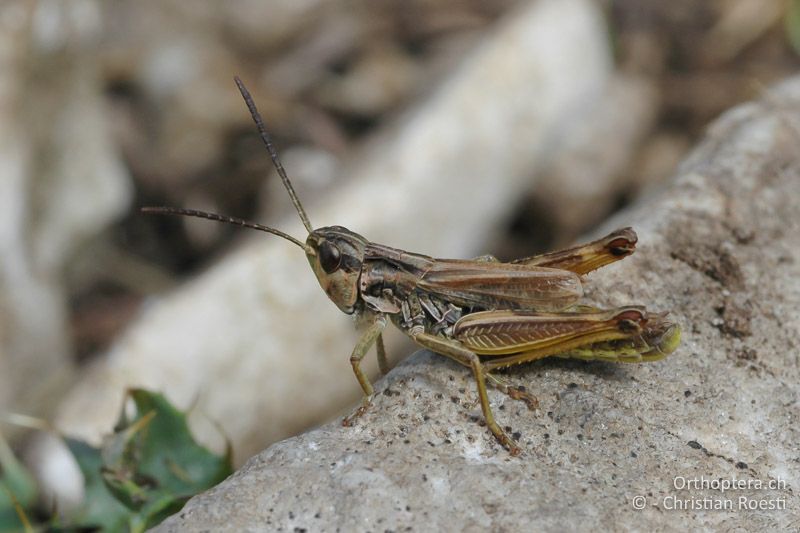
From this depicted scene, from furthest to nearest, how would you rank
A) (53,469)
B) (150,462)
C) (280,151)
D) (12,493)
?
1. (280,151)
2. (53,469)
3. (150,462)
4. (12,493)

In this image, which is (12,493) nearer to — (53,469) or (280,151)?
(53,469)

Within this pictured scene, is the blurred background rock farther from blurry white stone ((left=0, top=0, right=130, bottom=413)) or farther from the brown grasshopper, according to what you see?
the brown grasshopper

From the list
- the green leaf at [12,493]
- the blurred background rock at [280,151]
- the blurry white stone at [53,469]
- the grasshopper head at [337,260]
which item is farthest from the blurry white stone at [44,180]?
the grasshopper head at [337,260]

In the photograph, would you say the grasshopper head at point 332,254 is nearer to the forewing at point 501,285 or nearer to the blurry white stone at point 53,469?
the forewing at point 501,285

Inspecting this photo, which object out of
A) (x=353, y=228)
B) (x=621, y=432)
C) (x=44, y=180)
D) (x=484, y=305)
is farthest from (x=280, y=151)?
(x=621, y=432)

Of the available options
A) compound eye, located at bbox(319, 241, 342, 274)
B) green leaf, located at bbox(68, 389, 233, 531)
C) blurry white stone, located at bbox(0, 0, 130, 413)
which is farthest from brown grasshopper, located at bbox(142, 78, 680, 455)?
blurry white stone, located at bbox(0, 0, 130, 413)
